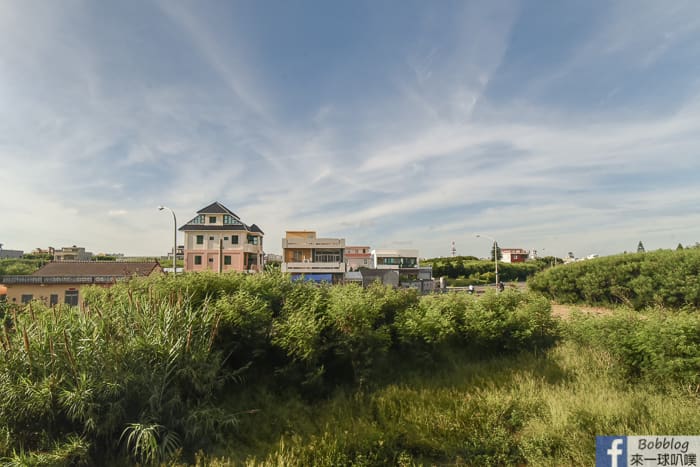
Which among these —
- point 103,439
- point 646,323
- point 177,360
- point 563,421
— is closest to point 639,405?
point 563,421

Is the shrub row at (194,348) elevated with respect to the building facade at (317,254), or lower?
lower

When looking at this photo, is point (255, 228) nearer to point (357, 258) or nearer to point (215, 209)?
point (215, 209)

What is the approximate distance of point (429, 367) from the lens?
8930 millimetres

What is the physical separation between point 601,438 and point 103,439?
859 cm

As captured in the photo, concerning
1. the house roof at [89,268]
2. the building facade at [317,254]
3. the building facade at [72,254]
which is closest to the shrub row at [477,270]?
the building facade at [317,254]

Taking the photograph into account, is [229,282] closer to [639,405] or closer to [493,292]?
[493,292]

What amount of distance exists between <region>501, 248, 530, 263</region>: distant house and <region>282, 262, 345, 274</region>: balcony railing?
247 ft

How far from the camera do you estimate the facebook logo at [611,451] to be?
17.3ft

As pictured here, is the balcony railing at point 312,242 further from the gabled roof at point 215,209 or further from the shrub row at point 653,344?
the shrub row at point 653,344

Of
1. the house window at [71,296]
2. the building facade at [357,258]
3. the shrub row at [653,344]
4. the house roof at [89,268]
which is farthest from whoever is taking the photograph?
the building facade at [357,258]

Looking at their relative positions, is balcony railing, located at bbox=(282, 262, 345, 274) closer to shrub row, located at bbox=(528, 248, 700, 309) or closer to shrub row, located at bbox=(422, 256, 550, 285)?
shrub row, located at bbox=(528, 248, 700, 309)

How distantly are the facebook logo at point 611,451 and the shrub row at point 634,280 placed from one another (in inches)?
337

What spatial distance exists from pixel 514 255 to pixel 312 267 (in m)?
87.3

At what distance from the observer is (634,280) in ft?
46.7
